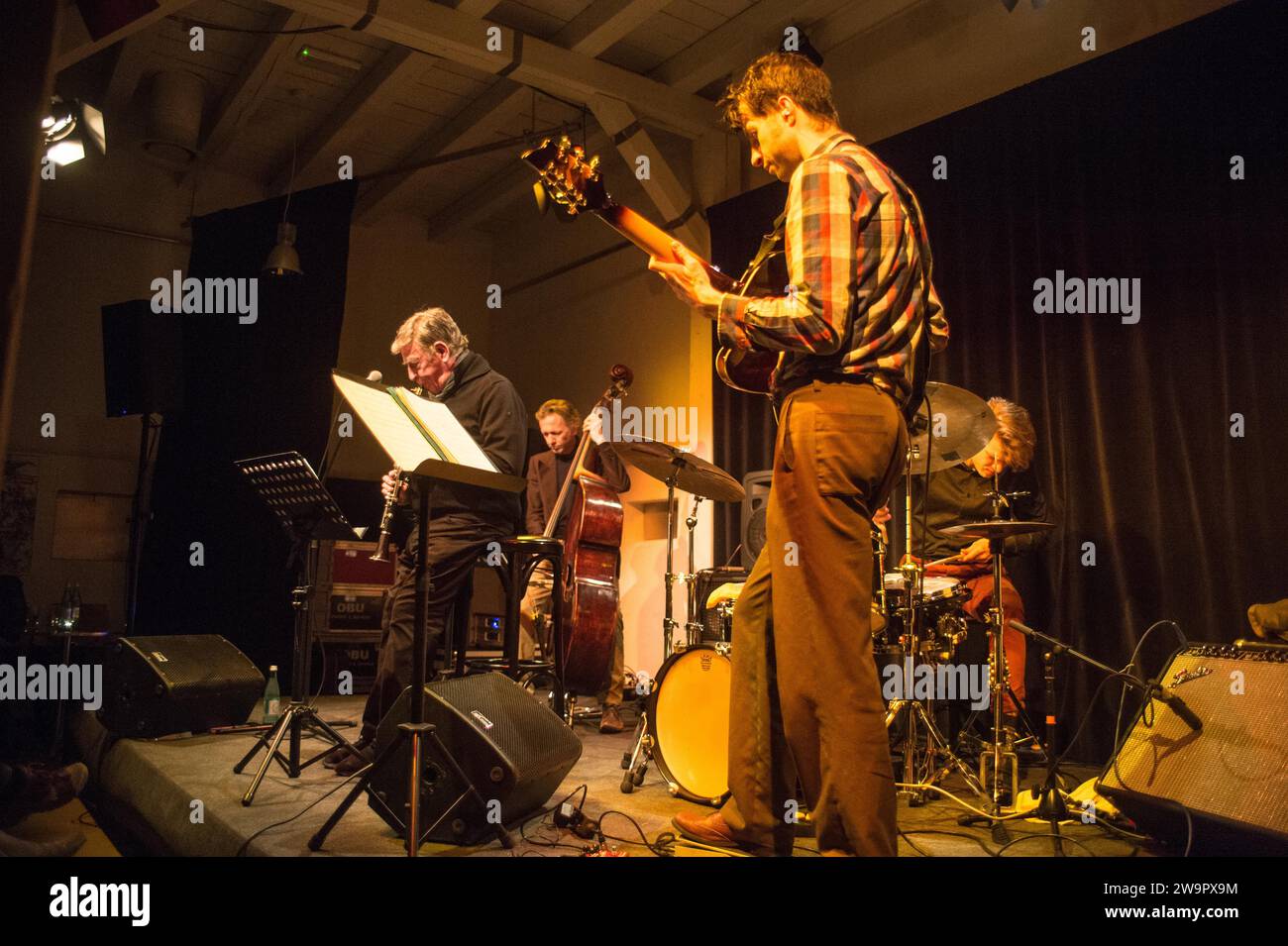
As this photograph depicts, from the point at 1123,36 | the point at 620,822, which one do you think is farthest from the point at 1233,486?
the point at 620,822

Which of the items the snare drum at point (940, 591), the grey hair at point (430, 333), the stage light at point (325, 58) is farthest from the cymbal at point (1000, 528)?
the stage light at point (325, 58)

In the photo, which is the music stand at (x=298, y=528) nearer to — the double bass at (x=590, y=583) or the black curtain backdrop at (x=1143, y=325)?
the double bass at (x=590, y=583)

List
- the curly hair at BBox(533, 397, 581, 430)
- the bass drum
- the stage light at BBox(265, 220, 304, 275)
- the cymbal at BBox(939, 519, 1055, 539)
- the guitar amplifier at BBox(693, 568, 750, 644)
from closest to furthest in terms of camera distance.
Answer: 1. the cymbal at BBox(939, 519, 1055, 539)
2. the bass drum
3. the guitar amplifier at BBox(693, 568, 750, 644)
4. the curly hair at BBox(533, 397, 581, 430)
5. the stage light at BBox(265, 220, 304, 275)

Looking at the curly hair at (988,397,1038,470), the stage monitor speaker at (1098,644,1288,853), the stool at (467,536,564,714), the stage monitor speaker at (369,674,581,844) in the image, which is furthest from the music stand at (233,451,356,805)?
the curly hair at (988,397,1038,470)

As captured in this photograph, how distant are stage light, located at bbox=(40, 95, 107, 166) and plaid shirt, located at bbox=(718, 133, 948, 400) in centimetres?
510

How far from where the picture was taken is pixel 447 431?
2615 mm

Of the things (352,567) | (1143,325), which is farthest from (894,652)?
(352,567)

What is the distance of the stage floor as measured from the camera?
8.75ft

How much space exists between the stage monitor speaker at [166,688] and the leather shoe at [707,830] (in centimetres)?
294

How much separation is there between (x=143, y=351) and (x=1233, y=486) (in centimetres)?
722

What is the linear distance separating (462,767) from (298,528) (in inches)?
52.0

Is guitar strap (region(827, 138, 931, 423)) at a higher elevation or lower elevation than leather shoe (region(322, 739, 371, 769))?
higher

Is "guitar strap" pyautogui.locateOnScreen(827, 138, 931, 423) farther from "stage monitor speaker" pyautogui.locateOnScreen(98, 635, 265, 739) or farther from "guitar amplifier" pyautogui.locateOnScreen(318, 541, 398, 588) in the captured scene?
"guitar amplifier" pyautogui.locateOnScreen(318, 541, 398, 588)
